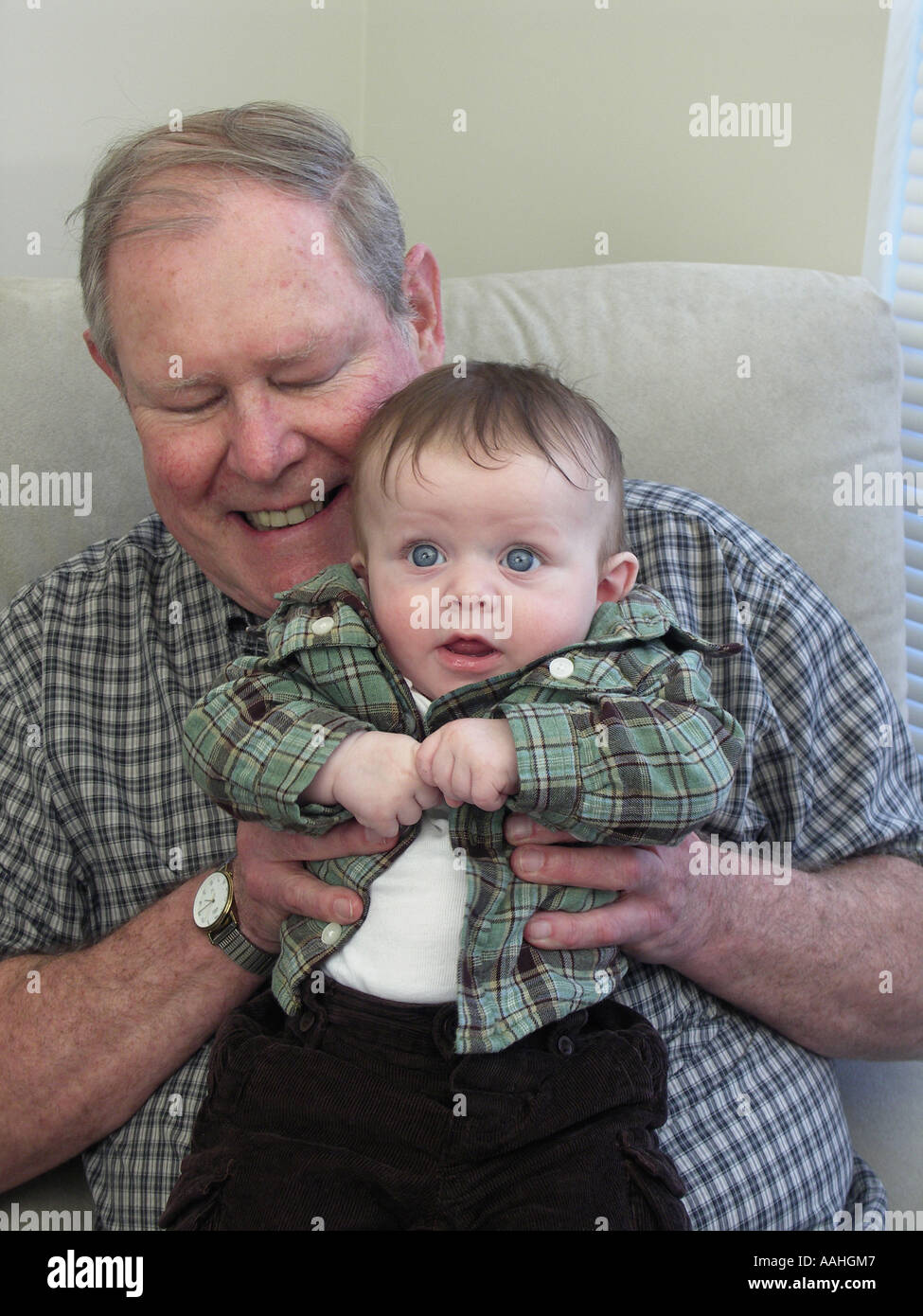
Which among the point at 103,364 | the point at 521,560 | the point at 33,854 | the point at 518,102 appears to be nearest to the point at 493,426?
the point at 521,560

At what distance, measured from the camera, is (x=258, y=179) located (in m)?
1.38

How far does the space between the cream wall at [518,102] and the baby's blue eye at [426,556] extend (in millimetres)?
1189

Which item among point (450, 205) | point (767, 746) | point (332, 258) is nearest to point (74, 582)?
point (332, 258)

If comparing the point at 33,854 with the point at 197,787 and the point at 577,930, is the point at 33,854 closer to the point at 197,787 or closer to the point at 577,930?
the point at 197,787

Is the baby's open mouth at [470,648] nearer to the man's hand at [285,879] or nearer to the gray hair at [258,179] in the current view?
the man's hand at [285,879]

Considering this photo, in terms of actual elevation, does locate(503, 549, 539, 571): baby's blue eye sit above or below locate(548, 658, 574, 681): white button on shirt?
above

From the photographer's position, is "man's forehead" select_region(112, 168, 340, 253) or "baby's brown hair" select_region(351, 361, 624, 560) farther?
"man's forehead" select_region(112, 168, 340, 253)

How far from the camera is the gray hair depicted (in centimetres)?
138

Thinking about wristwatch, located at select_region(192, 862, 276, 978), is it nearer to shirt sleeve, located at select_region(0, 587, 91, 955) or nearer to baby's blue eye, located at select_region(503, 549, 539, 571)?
shirt sleeve, located at select_region(0, 587, 91, 955)

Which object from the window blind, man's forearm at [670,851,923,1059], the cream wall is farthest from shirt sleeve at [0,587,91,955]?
the window blind

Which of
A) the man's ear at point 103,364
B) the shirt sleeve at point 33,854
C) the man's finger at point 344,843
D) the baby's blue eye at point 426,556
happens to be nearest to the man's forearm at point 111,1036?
the shirt sleeve at point 33,854

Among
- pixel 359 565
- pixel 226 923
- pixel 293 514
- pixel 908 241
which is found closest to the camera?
pixel 359 565

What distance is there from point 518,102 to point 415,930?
1636mm

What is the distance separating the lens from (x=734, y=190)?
80.4 inches
